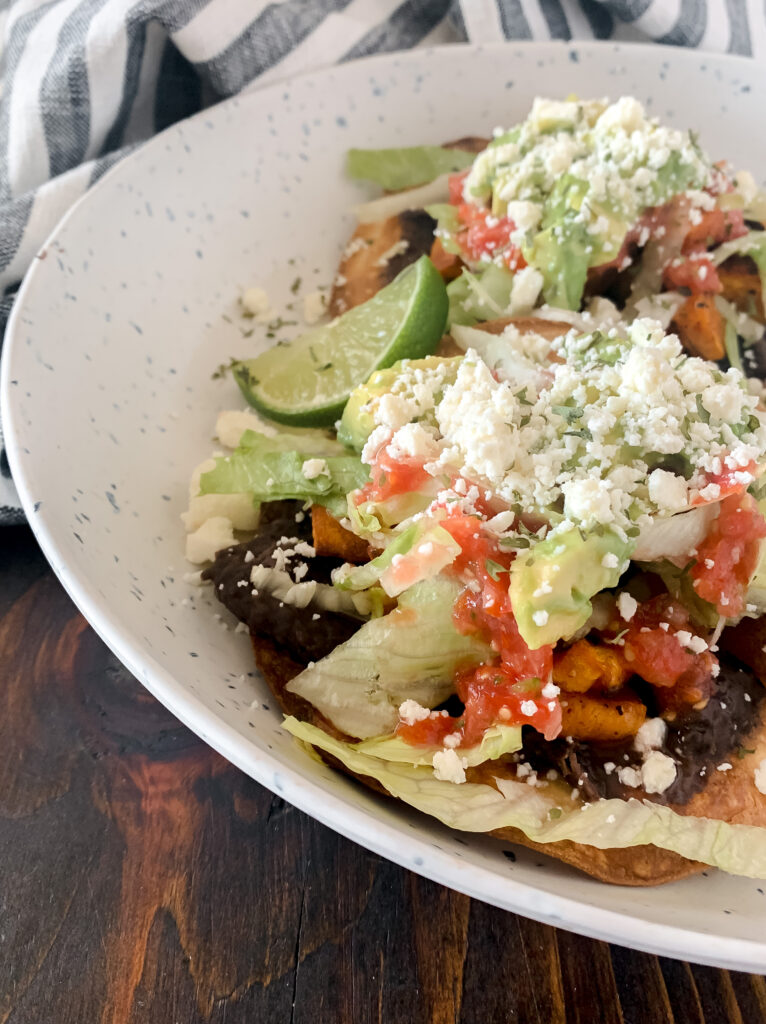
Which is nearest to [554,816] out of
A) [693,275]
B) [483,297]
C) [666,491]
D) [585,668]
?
[585,668]

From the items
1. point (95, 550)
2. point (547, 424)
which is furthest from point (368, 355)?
point (95, 550)

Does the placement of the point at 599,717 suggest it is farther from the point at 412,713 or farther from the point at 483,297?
the point at 483,297

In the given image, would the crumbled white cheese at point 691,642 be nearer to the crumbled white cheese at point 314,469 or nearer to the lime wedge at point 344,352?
the crumbled white cheese at point 314,469

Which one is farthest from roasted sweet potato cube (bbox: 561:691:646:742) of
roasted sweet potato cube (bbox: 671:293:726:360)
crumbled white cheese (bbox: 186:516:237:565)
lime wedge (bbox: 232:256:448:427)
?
roasted sweet potato cube (bbox: 671:293:726:360)

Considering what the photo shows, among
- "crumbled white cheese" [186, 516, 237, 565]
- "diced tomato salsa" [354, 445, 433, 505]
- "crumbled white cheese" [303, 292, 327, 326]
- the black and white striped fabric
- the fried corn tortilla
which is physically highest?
the black and white striped fabric

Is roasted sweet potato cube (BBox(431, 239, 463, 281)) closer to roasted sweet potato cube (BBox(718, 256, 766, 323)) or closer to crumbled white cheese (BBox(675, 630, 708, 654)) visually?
roasted sweet potato cube (BBox(718, 256, 766, 323))

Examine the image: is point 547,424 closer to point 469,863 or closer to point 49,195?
point 469,863

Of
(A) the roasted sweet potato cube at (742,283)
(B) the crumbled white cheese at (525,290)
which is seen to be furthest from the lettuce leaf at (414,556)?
(A) the roasted sweet potato cube at (742,283)
